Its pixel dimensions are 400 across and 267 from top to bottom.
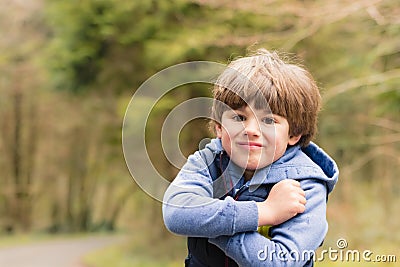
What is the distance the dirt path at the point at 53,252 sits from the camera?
33.3 ft

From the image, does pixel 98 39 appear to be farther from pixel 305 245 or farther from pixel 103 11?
pixel 305 245

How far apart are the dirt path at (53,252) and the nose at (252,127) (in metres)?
9.30

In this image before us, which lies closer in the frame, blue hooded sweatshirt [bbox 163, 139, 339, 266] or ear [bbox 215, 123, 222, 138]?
blue hooded sweatshirt [bbox 163, 139, 339, 266]

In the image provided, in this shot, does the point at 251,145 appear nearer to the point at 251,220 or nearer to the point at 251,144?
the point at 251,144

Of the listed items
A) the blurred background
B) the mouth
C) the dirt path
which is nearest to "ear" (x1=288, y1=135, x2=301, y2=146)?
the mouth

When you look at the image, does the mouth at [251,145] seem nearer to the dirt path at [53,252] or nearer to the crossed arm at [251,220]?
the crossed arm at [251,220]

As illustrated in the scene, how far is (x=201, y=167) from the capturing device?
3.92 feet

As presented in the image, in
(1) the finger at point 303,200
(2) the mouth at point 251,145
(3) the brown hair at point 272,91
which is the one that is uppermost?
(3) the brown hair at point 272,91

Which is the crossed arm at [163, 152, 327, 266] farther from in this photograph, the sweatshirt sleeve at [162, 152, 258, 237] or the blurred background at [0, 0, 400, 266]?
the blurred background at [0, 0, 400, 266]

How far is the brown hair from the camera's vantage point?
1172 mm

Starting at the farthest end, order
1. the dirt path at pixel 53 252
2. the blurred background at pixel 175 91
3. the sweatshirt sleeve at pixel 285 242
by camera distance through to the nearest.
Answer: the dirt path at pixel 53 252 → the blurred background at pixel 175 91 → the sweatshirt sleeve at pixel 285 242

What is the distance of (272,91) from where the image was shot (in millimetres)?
1172

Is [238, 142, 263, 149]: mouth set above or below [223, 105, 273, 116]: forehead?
below

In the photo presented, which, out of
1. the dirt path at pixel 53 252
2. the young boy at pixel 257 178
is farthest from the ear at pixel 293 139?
the dirt path at pixel 53 252
